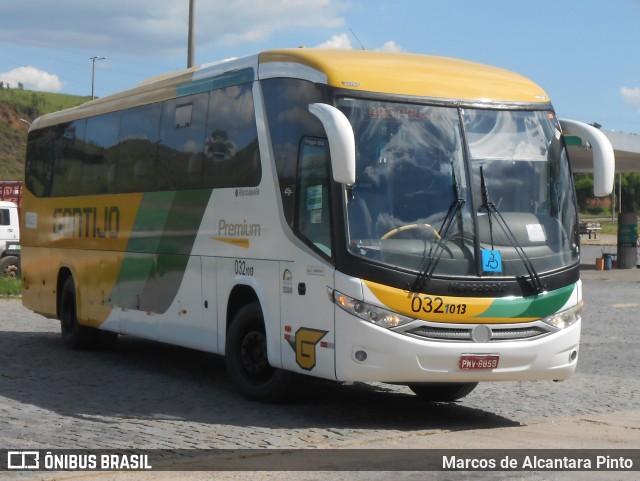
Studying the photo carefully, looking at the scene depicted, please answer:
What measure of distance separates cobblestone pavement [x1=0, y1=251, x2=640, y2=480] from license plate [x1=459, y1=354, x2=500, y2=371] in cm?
55

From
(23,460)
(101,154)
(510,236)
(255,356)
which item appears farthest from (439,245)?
(101,154)

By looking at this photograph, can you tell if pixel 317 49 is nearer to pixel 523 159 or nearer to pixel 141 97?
pixel 523 159

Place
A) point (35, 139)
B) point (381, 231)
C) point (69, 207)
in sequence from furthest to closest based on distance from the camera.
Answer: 1. point (35, 139)
2. point (69, 207)
3. point (381, 231)

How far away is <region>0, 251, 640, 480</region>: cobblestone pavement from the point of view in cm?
983

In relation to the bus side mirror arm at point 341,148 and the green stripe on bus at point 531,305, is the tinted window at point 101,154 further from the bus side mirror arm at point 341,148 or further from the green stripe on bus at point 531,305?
the green stripe on bus at point 531,305

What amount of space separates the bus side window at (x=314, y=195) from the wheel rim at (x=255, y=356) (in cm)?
141

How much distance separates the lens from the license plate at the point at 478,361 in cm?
1041

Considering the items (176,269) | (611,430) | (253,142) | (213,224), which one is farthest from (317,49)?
(611,430)

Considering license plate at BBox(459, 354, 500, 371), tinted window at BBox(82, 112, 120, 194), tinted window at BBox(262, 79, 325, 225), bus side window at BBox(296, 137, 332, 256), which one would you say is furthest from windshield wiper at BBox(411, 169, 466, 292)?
tinted window at BBox(82, 112, 120, 194)

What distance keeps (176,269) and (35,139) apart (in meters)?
6.76

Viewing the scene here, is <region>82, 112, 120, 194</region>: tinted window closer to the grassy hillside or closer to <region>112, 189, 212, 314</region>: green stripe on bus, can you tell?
<region>112, 189, 212, 314</region>: green stripe on bus

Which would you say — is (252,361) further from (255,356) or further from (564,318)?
(564,318)

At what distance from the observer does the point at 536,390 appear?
13.6 meters

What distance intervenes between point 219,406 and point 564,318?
11.0 ft
